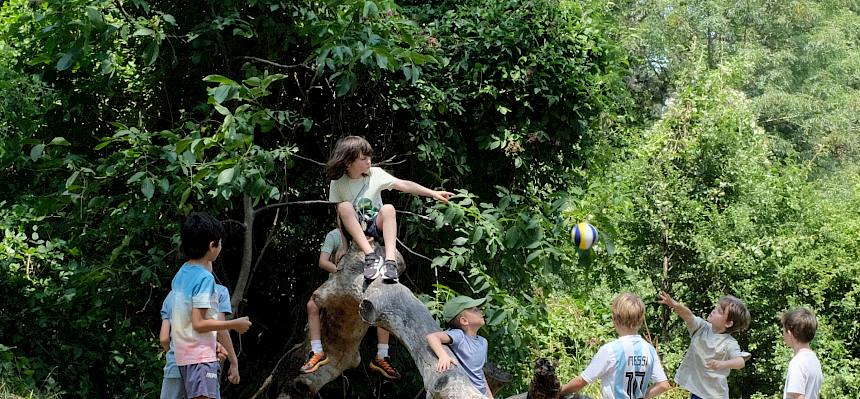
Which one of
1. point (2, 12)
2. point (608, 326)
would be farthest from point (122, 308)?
point (608, 326)

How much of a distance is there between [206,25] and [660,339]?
19.1 ft

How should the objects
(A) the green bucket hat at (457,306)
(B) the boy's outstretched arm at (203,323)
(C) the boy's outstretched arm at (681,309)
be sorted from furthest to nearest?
1. (C) the boy's outstretched arm at (681,309)
2. (A) the green bucket hat at (457,306)
3. (B) the boy's outstretched arm at (203,323)

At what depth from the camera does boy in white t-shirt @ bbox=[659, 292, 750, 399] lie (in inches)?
218

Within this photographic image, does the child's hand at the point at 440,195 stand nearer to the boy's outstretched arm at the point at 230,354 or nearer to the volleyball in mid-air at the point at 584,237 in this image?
the volleyball in mid-air at the point at 584,237

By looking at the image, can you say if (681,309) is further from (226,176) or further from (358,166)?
(226,176)

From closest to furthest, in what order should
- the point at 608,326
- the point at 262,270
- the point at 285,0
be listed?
the point at 285,0 < the point at 262,270 < the point at 608,326

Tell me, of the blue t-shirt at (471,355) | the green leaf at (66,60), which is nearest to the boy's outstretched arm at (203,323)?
the blue t-shirt at (471,355)

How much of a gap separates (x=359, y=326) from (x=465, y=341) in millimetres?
1399

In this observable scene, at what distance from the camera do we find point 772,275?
9883mm

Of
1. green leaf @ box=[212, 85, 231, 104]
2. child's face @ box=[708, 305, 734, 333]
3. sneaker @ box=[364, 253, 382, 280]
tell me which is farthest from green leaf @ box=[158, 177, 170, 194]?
child's face @ box=[708, 305, 734, 333]

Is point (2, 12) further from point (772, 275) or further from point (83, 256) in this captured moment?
point (772, 275)

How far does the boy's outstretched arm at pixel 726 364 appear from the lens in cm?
550

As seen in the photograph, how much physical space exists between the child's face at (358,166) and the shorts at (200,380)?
1769 mm

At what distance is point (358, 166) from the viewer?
5754 millimetres
